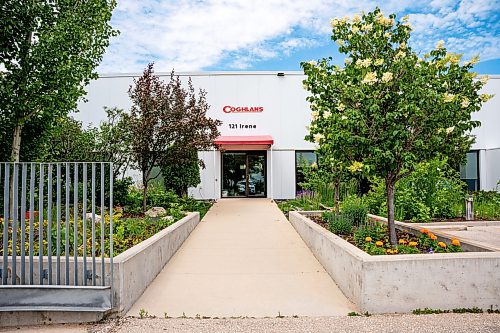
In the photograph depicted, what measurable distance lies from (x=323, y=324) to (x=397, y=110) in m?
3.03

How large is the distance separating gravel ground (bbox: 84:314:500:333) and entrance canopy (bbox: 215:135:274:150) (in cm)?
1297

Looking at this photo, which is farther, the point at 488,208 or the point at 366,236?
the point at 488,208

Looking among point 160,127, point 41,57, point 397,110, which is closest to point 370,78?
point 397,110

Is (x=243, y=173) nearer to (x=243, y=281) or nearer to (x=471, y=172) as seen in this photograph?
(x=471, y=172)

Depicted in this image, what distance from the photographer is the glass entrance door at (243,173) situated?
19.6 metres

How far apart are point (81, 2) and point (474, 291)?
9511 millimetres

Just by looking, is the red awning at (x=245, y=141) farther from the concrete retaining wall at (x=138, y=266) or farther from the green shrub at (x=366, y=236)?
the green shrub at (x=366, y=236)

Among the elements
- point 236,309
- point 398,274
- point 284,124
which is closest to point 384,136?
point 398,274

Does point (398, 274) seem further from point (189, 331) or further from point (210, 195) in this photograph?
point (210, 195)

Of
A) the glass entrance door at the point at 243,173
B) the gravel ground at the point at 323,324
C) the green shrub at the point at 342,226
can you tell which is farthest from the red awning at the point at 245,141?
the gravel ground at the point at 323,324

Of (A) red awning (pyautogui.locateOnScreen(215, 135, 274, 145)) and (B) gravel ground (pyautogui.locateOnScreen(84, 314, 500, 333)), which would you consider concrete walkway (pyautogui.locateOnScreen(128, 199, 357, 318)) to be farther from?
(A) red awning (pyautogui.locateOnScreen(215, 135, 274, 145))

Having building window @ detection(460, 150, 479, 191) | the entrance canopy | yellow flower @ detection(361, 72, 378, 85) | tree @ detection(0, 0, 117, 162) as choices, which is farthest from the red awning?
yellow flower @ detection(361, 72, 378, 85)

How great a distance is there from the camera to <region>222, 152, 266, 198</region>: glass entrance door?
773 inches

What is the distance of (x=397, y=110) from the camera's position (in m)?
5.29
